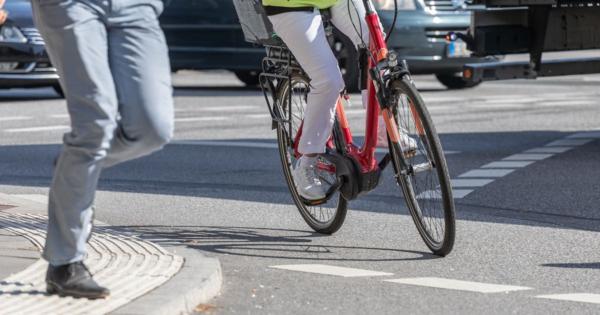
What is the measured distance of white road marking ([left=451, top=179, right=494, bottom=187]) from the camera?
1045cm

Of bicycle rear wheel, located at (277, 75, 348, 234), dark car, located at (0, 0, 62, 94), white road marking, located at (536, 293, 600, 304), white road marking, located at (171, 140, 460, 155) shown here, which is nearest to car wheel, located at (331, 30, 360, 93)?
dark car, located at (0, 0, 62, 94)

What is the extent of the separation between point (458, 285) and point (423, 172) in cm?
75

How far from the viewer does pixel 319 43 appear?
749 centimetres

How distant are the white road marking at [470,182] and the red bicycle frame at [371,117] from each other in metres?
2.66

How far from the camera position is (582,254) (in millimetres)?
7473

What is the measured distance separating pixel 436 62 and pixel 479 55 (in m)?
7.23

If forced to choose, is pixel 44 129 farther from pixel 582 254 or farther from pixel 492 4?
pixel 582 254

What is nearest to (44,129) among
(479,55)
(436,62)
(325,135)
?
(479,55)

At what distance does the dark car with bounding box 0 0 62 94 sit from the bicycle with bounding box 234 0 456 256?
10.8m

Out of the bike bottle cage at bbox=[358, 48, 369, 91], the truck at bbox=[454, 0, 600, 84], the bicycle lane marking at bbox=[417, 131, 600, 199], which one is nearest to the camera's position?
the bike bottle cage at bbox=[358, 48, 369, 91]

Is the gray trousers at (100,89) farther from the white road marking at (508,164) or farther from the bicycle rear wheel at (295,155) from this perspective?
the white road marking at (508,164)

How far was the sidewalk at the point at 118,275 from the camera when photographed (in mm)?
5648

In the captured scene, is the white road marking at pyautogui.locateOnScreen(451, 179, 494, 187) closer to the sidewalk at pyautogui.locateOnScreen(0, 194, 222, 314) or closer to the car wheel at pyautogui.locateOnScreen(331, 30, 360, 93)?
the sidewalk at pyautogui.locateOnScreen(0, 194, 222, 314)

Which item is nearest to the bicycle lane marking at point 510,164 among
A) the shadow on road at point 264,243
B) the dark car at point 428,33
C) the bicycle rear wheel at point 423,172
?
the shadow on road at point 264,243
